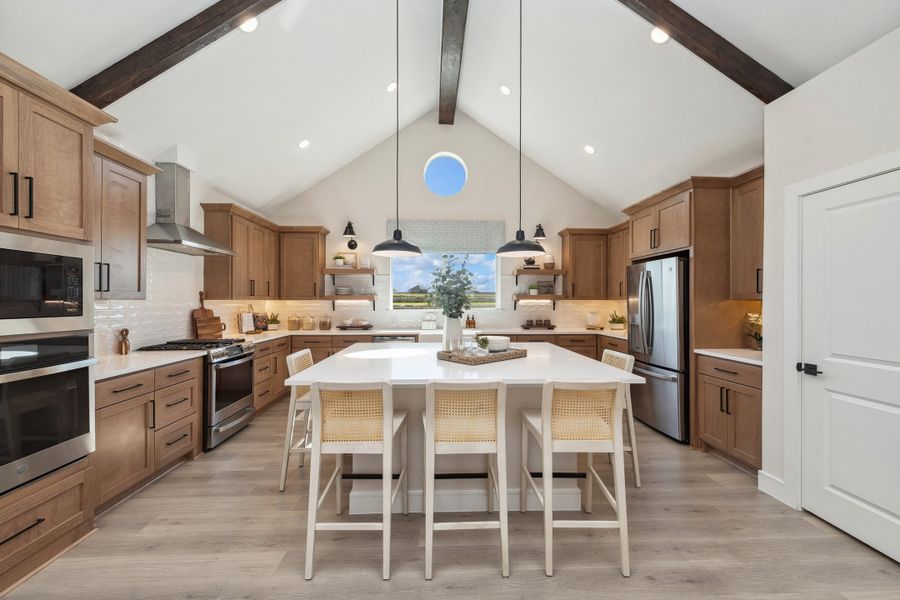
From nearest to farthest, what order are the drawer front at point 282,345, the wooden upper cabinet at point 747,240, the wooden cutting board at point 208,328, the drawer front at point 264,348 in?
the wooden upper cabinet at point 747,240 < the wooden cutting board at point 208,328 < the drawer front at point 264,348 < the drawer front at point 282,345

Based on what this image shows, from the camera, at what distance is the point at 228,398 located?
12.6 ft

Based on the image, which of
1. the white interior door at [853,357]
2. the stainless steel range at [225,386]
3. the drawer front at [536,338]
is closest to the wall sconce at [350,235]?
the stainless steel range at [225,386]

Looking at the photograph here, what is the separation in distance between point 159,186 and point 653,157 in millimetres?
4969

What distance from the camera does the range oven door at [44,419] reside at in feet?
6.07

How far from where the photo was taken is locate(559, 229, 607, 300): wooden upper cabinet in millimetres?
6176

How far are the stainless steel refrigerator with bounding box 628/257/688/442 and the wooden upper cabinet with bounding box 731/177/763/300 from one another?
0.42m

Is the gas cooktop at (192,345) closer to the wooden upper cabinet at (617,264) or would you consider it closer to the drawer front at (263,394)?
the drawer front at (263,394)

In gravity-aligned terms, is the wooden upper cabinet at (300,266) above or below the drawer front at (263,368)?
above

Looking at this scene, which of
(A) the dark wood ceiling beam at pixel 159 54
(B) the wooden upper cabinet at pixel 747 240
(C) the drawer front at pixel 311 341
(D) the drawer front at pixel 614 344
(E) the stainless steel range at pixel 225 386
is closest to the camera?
(A) the dark wood ceiling beam at pixel 159 54

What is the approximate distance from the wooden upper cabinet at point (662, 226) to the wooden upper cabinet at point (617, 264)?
0.69 m

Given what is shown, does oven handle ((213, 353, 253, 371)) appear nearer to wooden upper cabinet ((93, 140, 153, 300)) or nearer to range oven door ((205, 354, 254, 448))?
range oven door ((205, 354, 254, 448))

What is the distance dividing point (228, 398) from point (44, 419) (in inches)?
73.3

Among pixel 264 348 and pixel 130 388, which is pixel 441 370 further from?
pixel 264 348

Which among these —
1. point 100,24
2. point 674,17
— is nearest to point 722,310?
point 674,17
